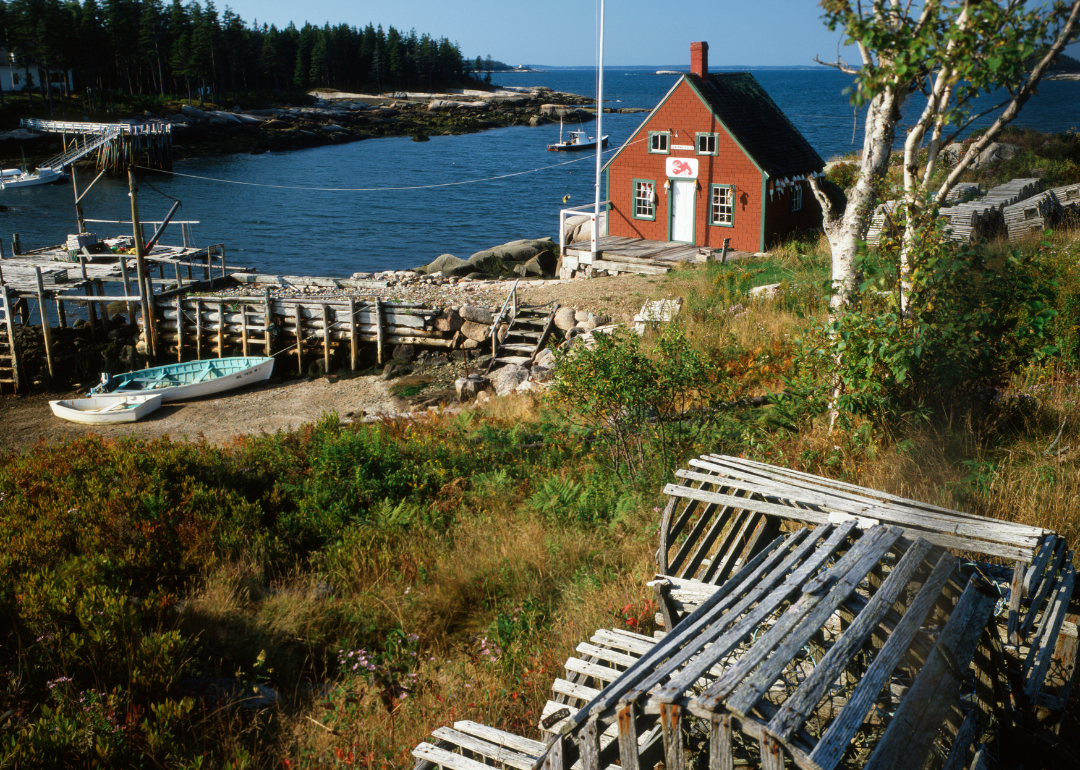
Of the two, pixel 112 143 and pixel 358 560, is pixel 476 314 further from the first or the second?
pixel 112 143

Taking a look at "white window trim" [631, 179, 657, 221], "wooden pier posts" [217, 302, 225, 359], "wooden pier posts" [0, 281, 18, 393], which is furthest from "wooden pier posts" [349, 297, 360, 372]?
"white window trim" [631, 179, 657, 221]

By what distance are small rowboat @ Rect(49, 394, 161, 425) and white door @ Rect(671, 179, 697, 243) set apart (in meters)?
16.9

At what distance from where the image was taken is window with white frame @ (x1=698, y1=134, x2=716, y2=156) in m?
25.3

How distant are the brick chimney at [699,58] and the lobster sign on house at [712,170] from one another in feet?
0.11

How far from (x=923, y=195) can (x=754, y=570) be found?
14.9 ft

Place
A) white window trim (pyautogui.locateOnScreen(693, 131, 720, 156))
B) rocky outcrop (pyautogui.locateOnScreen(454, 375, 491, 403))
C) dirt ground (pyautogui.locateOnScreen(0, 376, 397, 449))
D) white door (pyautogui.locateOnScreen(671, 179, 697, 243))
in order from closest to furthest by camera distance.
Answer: rocky outcrop (pyautogui.locateOnScreen(454, 375, 491, 403))
dirt ground (pyautogui.locateOnScreen(0, 376, 397, 449))
white window trim (pyautogui.locateOnScreen(693, 131, 720, 156))
white door (pyautogui.locateOnScreen(671, 179, 697, 243))

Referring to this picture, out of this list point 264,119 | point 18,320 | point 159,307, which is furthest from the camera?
point 264,119

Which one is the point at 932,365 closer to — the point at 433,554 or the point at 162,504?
the point at 433,554

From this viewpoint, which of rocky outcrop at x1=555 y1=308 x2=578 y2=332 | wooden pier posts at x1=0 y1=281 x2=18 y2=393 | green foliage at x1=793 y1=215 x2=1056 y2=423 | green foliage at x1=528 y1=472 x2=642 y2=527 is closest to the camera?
green foliage at x1=793 y1=215 x2=1056 y2=423

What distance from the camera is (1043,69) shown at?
6.09 metres

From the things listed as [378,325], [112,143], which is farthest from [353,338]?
[112,143]

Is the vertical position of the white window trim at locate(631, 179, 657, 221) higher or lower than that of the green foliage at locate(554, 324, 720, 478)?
higher

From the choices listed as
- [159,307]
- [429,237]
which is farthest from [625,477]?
[429,237]

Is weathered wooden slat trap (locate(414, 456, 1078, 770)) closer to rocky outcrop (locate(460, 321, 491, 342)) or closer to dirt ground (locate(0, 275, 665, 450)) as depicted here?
dirt ground (locate(0, 275, 665, 450))
